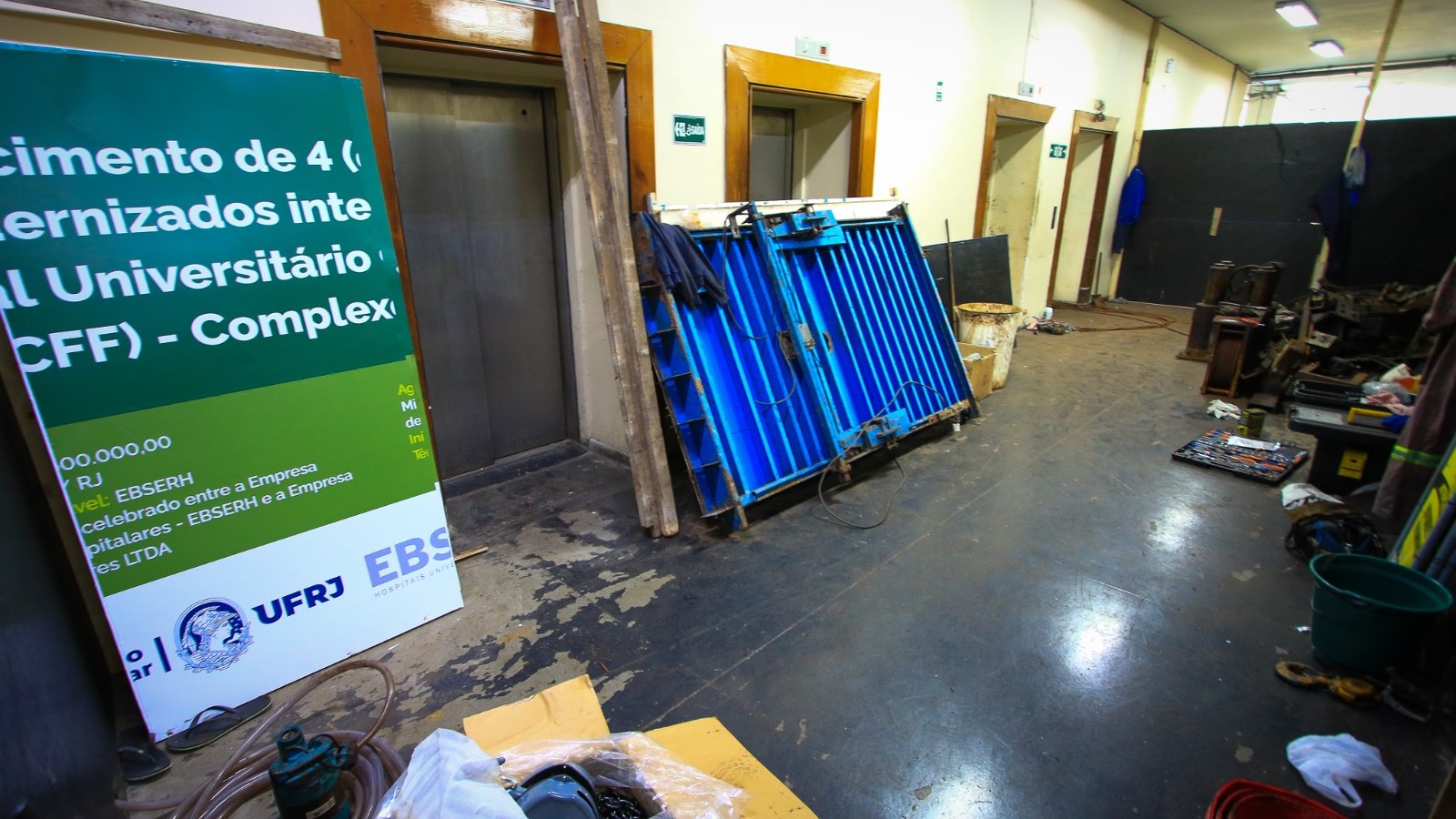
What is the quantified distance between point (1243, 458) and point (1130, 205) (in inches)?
243

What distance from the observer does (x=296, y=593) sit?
2090 mm

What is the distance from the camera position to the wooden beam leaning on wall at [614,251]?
110 inches

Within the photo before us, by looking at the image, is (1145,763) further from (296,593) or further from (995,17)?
(995,17)

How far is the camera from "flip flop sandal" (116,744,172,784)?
1.76 m

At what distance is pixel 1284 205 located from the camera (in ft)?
25.0

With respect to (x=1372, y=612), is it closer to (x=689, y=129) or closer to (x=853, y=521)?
(x=853, y=521)

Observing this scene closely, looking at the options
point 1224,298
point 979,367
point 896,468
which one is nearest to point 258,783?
point 896,468

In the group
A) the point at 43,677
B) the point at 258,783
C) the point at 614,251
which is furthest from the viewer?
the point at 614,251

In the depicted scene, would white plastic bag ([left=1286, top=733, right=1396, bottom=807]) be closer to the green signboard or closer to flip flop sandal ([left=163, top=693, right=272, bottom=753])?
the green signboard

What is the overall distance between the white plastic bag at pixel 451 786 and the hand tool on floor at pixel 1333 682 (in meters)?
2.52

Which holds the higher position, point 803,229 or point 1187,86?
point 1187,86

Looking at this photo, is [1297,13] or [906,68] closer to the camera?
[906,68]

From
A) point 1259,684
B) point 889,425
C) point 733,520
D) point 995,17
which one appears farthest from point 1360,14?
point 733,520

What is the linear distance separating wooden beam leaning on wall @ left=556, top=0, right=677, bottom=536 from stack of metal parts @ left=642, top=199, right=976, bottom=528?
6.4 inches
